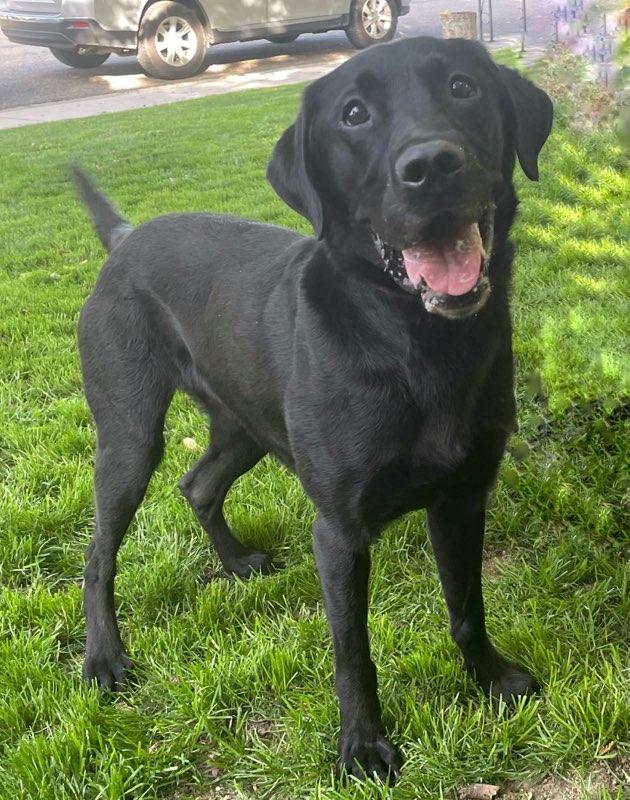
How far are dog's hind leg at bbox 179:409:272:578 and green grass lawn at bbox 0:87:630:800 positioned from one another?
0.09 m

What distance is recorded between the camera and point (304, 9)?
45.1 feet

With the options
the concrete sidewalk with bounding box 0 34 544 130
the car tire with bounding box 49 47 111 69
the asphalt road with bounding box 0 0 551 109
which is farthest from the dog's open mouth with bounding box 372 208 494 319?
the car tire with bounding box 49 47 111 69

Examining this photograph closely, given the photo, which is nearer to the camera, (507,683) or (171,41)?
(507,683)

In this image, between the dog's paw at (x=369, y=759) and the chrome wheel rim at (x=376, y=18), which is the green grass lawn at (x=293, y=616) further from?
the chrome wheel rim at (x=376, y=18)

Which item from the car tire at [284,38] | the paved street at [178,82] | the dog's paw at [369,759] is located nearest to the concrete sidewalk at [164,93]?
the paved street at [178,82]

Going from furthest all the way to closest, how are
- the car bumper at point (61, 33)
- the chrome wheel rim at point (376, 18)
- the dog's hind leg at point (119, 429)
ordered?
the chrome wheel rim at point (376, 18), the car bumper at point (61, 33), the dog's hind leg at point (119, 429)

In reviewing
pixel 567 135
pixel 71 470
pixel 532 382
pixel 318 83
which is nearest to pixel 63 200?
pixel 567 135

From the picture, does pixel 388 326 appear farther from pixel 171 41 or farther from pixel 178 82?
pixel 178 82

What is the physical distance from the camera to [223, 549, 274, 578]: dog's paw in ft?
9.89

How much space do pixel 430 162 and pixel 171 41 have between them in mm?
12530

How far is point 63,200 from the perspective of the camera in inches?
311

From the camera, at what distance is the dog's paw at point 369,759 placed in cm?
219

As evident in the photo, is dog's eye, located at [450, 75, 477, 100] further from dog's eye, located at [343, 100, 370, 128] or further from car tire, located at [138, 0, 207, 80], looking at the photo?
car tire, located at [138, 0, 207, 80]

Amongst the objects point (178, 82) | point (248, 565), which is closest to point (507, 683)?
point (248, 565)
